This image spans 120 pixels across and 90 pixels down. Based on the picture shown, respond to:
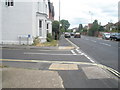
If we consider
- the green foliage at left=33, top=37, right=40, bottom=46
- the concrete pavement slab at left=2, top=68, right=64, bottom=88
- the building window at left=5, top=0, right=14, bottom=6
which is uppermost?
the building window at left=5, top=0, right=14, bottom=6

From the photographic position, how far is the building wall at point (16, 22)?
1969cm

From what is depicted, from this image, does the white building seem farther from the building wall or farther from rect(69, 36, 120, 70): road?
rect(69, 36, 120, 70): road

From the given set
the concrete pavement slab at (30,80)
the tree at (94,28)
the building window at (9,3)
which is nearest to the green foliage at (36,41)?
the building window at (9,3)

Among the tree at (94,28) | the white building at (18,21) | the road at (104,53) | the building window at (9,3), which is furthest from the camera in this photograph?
the tree at (94,28)

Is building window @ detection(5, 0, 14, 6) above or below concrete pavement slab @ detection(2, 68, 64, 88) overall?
above

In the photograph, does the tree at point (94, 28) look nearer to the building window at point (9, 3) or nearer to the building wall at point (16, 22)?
the building wall at point (16, 22)

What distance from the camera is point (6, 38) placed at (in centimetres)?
2009

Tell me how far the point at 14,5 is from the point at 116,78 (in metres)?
16.5

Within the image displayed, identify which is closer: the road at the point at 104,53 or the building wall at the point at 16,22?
the road at the point at 104,53

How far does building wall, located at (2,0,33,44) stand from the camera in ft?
64.6

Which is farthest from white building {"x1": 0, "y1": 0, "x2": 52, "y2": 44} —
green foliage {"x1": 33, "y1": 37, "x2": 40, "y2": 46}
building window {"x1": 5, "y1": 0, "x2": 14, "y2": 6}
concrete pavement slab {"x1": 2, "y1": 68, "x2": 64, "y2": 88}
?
concrete pavement slab {"x1": 2, "y1": 68, "x2": 64, "y2": 88}

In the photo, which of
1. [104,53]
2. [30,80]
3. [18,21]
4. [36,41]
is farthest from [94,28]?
[30,80]

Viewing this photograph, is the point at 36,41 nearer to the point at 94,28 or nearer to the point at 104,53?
the point at 104,53


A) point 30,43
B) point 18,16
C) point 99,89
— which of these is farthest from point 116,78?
point 18,16
